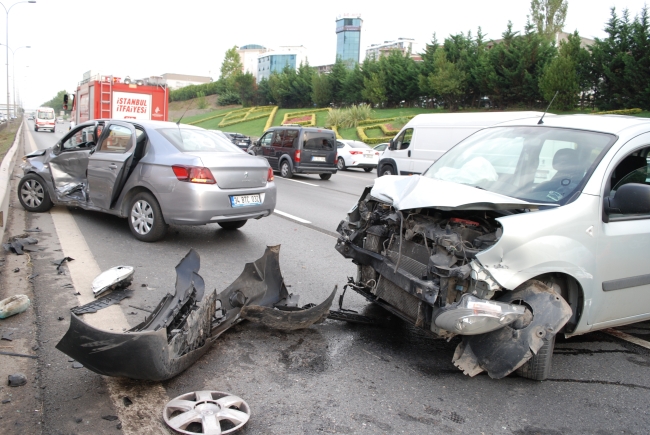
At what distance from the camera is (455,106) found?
51469 mm

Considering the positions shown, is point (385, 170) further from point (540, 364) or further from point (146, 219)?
point (540, 364)

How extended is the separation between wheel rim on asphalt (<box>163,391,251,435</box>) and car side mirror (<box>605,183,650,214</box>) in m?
2.83

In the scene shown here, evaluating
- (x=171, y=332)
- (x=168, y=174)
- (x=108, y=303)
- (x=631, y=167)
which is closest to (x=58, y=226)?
(x=168, y=174)

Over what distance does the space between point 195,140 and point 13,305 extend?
358 centimetres

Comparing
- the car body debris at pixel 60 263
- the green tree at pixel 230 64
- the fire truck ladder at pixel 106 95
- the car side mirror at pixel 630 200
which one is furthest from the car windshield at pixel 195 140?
the green tree at pixel 230 64

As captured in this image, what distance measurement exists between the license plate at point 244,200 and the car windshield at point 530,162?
2.89 meters

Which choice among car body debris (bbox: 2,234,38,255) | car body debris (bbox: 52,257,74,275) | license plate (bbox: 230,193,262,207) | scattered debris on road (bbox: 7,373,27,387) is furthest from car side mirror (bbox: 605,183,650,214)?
car body debris (bbox: 2,234,38,255)

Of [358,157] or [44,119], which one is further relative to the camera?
[44,119]

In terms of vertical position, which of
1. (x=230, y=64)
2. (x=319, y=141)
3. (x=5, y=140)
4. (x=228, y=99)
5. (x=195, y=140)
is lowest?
(x=5, y=140)

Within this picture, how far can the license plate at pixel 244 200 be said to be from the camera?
688cm

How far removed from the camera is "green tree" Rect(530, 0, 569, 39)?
6644cm

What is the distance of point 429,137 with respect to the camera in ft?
57.2

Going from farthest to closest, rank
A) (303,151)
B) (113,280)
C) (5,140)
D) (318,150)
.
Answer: (5,140)
(318,150)
(303,151)
(113,280)

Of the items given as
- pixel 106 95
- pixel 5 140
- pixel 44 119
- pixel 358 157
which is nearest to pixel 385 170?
pixel 358 157
